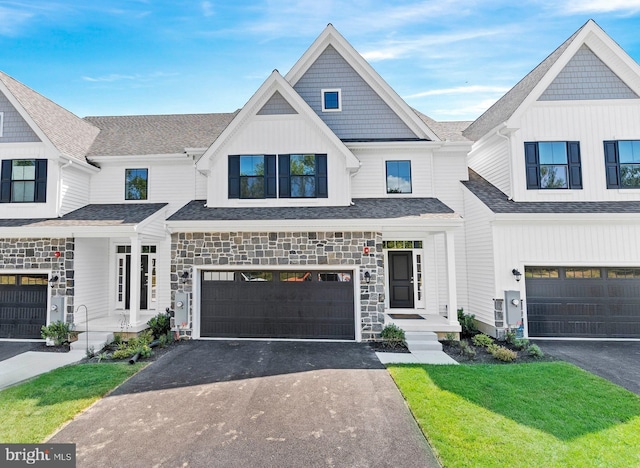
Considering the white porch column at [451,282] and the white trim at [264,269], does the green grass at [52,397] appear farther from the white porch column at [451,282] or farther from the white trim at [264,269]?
the white porch column at [451,282]

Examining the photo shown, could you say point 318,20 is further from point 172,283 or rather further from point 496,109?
point 172,283

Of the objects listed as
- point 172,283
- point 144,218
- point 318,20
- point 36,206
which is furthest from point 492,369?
point 36,206

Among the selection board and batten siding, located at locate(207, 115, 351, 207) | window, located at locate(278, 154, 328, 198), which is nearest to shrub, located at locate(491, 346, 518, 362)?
board and batten siding, located at locate(207, 115, 351, 207)

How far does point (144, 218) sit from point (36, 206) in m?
3.87

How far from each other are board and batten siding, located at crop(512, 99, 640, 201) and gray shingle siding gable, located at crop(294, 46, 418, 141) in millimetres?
4008

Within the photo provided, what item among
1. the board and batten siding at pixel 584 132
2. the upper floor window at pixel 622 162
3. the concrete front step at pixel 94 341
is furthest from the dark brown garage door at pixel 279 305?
the upper floor window at pixel 622 162

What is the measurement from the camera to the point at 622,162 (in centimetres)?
1073

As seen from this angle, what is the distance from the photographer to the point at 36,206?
1061 cm

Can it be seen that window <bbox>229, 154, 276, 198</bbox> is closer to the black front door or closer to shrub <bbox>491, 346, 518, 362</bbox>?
the black front door

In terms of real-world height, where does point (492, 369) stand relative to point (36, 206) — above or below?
below

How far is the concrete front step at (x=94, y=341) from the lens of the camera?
911cm

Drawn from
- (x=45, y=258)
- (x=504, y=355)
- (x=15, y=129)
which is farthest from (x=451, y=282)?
(x=15, y=129)

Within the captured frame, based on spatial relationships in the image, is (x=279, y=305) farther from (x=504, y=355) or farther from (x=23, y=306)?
(x=23, y=306)

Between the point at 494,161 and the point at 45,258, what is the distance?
53.9ft
